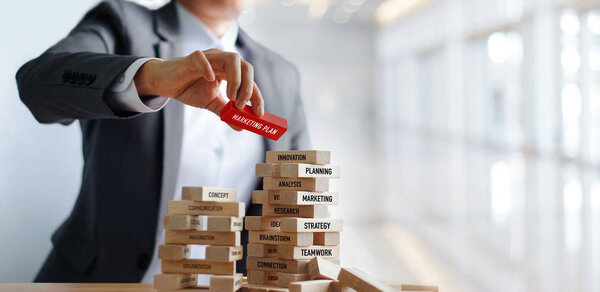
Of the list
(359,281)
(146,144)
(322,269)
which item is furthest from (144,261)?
(359,281)

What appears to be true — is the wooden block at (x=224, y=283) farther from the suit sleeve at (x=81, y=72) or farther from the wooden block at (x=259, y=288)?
the suit sleeve at (x=81, y=72)

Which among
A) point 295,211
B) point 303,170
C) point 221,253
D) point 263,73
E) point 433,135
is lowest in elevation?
point 221,253

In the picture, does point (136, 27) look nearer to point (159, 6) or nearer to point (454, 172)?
point (159, 6)

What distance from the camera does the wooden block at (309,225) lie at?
1.76 m

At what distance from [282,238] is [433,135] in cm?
810

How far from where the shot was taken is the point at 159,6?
9.53ft

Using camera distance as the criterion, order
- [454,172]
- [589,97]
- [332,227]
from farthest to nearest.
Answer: [454,172] < [589,97] < [332,227]

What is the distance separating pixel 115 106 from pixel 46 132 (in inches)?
40.0

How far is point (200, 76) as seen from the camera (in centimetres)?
200

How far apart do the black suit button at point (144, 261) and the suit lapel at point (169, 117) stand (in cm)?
15

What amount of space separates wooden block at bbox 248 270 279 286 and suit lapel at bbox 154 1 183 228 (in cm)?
100

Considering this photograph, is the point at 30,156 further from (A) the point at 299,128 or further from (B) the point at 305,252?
(B) the point at 305,252

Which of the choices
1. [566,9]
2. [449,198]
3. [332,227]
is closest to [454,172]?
[449,198]

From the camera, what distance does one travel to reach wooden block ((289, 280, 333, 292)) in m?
1.59
